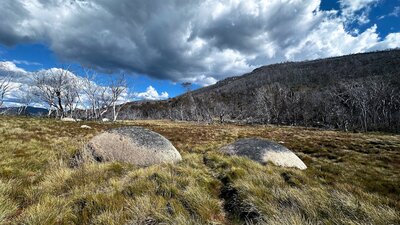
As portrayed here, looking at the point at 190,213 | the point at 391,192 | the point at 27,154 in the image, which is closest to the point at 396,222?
the point at 190,213

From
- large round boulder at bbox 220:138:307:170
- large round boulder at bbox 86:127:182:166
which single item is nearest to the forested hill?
large round boulder at bbox 220:138:307:170

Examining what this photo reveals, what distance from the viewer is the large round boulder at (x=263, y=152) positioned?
11637mm

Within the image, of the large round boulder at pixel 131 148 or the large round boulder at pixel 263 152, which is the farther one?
the large round boulder at pixel 263 152

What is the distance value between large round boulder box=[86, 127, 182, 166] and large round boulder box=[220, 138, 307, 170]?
3563 millimetres

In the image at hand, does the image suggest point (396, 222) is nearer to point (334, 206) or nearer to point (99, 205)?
point (334, 206)

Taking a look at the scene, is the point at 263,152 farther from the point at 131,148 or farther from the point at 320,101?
the point at 320,101

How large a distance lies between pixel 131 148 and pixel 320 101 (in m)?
113

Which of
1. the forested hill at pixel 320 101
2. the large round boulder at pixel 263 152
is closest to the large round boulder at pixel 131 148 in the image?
the large round boulder at pixel 263 152

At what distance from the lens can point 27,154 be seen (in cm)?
1188

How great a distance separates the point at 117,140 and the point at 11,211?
6.00 metres

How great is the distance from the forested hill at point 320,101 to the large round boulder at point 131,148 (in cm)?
6407

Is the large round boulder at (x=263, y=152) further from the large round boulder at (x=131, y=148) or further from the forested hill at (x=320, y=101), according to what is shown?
the forested hill at (x=320, y=101)

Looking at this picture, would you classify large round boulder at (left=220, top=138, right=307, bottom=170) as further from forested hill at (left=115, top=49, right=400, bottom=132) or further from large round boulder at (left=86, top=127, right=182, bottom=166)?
forested hill at (left=115, top=49, right=400, bottom=132)

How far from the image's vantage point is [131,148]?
10.0 meters
